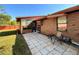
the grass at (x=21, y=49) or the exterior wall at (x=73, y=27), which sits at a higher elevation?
the exterior wall at (x=73, y=27)

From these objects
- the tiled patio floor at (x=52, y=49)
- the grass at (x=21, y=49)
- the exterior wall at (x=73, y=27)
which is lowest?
the grass at (x=21, y=49)

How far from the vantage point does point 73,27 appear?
21.7ft

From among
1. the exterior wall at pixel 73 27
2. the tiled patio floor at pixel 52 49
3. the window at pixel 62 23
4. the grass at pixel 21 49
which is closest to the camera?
the tiled patio floor at pixel 52 49

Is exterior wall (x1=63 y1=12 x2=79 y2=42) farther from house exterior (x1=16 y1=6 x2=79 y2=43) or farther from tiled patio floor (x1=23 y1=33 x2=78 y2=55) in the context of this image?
tiled patio floor (x1=23 y1=33 x2=78 y2=55)

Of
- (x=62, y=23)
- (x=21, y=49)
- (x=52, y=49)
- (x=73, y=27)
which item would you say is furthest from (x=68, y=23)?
(x=21, y=49)

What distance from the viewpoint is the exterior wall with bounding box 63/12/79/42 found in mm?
6247

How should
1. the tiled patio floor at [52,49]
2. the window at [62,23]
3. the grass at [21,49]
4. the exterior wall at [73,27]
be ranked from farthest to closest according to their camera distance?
the window at [62,23] → the exterior wall at [73,27] → the grass at [21,49] → the tiled patio floor at [52,49]

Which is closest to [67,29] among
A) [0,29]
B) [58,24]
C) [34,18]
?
[58,24]

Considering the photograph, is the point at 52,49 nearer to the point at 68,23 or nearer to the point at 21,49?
the point at 21,49

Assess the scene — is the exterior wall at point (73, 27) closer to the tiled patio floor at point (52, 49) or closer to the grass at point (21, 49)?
the tiled patio floor at point (52, 49)

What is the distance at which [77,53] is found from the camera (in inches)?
185

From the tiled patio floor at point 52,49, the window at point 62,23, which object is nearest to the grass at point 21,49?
the tiled patio floor at point 52,49

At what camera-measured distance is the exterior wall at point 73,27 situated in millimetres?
6247
